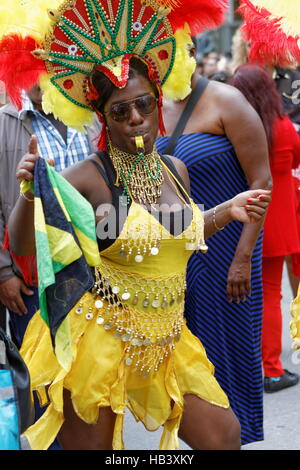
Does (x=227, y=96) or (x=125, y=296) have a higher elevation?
(x=227, y=96)

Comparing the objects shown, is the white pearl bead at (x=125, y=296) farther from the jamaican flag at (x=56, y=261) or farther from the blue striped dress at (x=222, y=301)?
the blue striped dress at (x=222, y=301)

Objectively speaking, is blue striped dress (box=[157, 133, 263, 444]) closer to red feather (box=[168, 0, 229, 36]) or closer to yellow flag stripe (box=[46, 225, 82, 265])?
red feather (box=[168, 0, 229, 36])

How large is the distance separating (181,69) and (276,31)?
44 cm

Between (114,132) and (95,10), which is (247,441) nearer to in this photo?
(114,132)

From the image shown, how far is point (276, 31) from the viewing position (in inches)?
138

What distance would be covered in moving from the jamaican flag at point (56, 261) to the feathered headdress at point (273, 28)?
1.29 m

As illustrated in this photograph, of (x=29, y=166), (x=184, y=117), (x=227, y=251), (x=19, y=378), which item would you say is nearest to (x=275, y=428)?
(x=227, y=251)

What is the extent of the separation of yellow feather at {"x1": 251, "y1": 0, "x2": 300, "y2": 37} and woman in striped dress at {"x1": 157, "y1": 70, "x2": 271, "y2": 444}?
637mm

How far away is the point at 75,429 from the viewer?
3109 millimetres

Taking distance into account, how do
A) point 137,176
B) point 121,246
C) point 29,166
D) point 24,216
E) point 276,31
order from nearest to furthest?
point 29,166, point 24,216, point 121,246, point 137,176, point 276,31

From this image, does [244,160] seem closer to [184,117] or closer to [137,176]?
[184,117]

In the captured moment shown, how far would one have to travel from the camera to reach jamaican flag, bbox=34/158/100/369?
2607 millimetres

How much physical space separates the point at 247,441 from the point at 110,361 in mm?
1275
